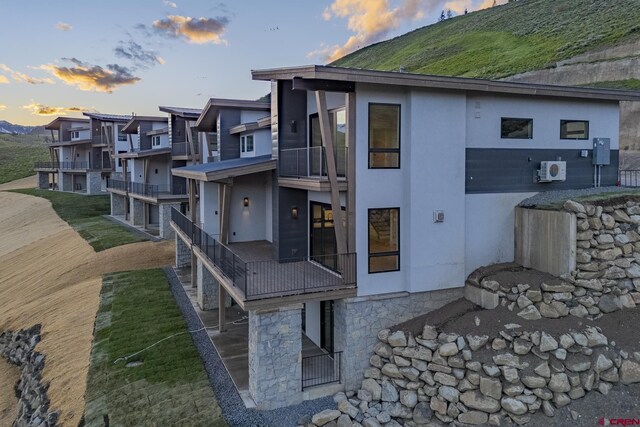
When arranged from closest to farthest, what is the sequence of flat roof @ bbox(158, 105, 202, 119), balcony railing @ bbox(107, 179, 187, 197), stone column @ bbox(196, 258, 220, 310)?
stone column @ bbox(196, 258, 220, 310)
flat roof @ bbox(158, 105, 202, 119)
balcony railing @ bbox(107, 179, 187, 197)

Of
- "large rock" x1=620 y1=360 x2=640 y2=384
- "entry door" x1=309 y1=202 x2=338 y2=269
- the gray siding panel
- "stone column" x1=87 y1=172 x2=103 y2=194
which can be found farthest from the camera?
"stone column" x1=87 y1=172 x2=103 y2=194

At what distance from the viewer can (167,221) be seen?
30609 mm

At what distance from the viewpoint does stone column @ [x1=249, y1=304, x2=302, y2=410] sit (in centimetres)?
1116

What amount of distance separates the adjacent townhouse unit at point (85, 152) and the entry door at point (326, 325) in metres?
39.9

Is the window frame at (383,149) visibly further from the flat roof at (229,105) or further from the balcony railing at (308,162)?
the flat roof at (229,105)

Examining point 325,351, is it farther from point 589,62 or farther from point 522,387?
point 589,62

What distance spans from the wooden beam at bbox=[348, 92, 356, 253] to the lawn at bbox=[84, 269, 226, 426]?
5777 mm

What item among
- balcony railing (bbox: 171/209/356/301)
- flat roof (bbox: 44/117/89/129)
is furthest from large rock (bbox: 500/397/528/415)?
flat roof (bbox: 44/117/89/129)

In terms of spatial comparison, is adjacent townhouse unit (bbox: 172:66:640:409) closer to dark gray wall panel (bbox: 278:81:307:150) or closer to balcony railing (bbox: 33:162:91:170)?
dark gray wall panel (bbox: 278:81:307:150)

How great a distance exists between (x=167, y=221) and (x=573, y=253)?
1014 inches

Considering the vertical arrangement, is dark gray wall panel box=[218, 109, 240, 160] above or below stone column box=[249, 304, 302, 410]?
above

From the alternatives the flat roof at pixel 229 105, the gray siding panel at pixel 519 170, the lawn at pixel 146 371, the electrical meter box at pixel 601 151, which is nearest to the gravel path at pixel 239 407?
the lawn at pixel 146 371

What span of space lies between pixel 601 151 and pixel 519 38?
56.9 metres

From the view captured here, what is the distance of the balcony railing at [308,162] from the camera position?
12820 millimetres
